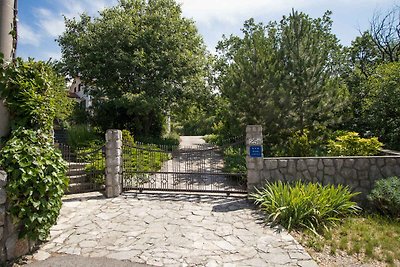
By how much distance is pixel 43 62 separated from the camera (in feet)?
13.3

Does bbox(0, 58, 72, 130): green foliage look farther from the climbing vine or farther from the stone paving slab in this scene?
the stone paving slab

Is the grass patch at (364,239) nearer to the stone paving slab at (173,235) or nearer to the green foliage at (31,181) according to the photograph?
the stone paving slab at (173,235)

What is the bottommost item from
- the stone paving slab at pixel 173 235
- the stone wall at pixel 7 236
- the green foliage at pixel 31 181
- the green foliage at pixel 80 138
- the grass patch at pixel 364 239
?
the grass patch at pixel 364 239

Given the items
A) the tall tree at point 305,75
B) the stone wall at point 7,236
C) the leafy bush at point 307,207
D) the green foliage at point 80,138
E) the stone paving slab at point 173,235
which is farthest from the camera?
the green foliage at point 80,138

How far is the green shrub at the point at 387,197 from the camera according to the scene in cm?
482

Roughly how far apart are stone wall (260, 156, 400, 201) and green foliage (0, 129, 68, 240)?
4.31m

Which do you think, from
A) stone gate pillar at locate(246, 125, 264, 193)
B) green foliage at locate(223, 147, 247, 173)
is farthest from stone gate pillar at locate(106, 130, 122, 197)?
green foliage at locate(223, 147, 247, 173)

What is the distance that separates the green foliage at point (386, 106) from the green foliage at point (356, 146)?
6.29 feet

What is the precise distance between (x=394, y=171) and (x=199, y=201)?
457 cm

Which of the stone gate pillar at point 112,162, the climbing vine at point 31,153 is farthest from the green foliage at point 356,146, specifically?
the climbing vine at point 31,153

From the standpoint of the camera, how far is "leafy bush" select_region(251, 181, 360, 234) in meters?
4.61

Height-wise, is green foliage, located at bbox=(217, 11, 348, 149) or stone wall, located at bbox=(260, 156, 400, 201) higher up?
green foliage, located at bbox=(217, 11, 348, 149)

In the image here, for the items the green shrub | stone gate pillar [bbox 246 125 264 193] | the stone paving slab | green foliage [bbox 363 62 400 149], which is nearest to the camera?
the stone paving slab

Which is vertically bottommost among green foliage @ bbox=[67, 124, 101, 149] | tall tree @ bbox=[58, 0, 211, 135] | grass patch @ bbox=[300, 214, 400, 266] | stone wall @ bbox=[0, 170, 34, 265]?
grass patch @ bbox=[300, 214, 400, 266]
